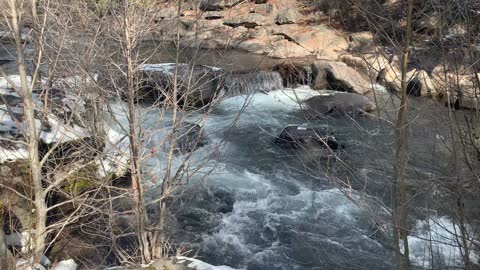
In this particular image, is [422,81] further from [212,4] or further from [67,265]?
[67,265]

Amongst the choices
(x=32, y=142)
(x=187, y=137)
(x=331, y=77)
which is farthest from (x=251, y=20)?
(x=32, y=142)

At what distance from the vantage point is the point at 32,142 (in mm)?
4555

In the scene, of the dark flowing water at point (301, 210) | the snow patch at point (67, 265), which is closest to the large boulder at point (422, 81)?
the dark flowing water at point (301, 210)

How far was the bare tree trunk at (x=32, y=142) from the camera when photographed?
421cm

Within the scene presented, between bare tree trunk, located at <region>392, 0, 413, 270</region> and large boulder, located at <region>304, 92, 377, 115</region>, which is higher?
bare tree trunk, located at <region>392, 0, 413, 270</region>

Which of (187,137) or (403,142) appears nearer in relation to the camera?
(403,142)

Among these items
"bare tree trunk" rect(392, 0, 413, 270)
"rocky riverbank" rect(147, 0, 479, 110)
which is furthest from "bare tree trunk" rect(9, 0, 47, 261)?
"bare tree trunk" rect(392, 0, 413, 270)

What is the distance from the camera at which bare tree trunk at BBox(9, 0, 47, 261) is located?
4.21 m

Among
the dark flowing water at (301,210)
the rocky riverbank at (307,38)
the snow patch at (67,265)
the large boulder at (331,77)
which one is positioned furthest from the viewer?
the large boulder at (331,77)

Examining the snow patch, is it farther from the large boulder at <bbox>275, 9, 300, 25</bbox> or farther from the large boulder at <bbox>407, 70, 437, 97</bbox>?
the large boulder at <bbox>275, 9, 300, 25</bbox>

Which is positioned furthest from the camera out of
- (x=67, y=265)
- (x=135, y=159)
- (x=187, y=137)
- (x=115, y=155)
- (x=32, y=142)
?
(x=187, y=137)

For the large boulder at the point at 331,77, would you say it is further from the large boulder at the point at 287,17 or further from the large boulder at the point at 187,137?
the large boulder at the point at 287,17

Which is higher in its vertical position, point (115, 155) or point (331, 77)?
point (115, 155)

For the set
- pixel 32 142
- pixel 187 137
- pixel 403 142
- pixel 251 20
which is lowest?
pixel 251 20
